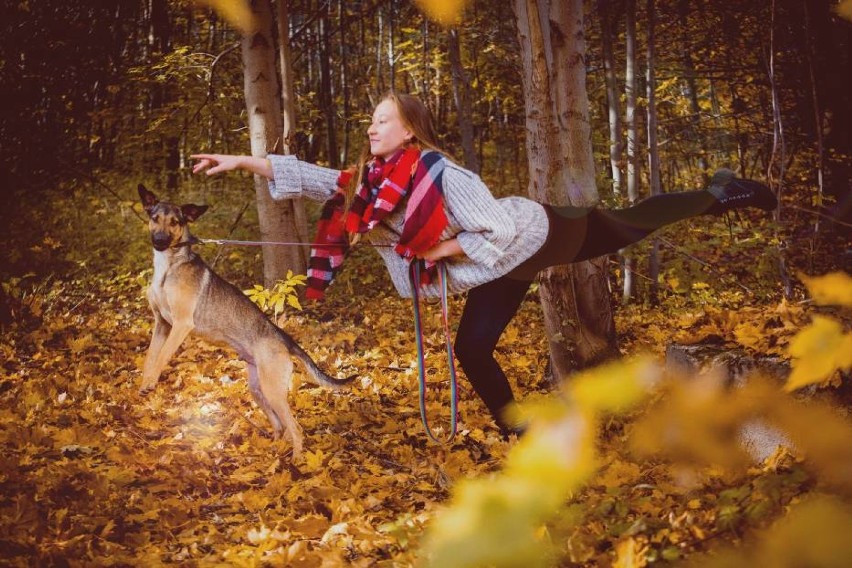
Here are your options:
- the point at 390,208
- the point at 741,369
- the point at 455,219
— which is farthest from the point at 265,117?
the point at 741,369

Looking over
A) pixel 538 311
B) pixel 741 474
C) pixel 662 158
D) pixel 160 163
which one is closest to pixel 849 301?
pixel 741 474

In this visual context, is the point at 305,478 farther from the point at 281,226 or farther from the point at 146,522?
the point at 281,226

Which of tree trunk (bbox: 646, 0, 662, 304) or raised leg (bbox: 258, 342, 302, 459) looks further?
tree trunk (bbox: 646, 0, 662, 304)

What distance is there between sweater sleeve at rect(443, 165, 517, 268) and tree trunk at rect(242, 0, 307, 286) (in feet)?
14.3

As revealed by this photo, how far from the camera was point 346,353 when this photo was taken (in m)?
6.07

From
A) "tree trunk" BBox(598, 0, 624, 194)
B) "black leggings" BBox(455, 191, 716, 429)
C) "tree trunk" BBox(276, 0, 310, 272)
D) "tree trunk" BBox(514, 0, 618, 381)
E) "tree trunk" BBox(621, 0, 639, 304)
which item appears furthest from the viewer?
"tree trunk" BBox(598, 0, 624, 194)

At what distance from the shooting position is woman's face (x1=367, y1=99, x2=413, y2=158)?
3.46 meters

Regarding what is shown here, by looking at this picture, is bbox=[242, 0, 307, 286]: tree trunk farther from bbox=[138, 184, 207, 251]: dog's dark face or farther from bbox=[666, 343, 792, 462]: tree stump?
bbox=[666, 343, 792, 462]: tree stump

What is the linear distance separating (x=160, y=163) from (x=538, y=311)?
7.89 meters

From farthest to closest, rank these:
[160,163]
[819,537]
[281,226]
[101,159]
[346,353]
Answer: [160,163] → [101,159] → [281,226] → [346,353] → [819,537]

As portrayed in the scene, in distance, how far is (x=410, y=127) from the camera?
347cm

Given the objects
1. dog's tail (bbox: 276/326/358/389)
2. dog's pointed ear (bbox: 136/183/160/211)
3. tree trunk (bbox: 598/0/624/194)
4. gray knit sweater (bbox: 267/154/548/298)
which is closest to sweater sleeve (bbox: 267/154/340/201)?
gray knit sweater (bbox: 267/154/548/298)

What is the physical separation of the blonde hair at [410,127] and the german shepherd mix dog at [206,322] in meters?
0.83

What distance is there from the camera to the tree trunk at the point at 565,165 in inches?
174
